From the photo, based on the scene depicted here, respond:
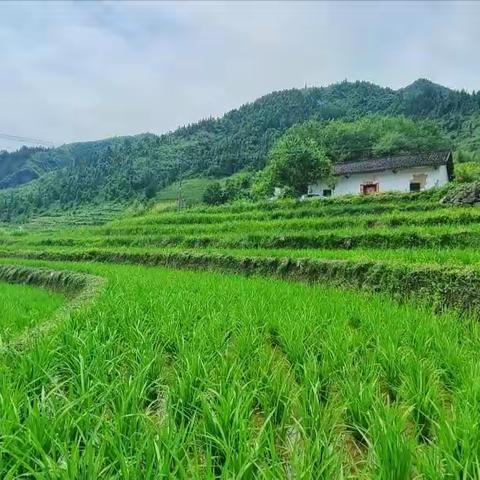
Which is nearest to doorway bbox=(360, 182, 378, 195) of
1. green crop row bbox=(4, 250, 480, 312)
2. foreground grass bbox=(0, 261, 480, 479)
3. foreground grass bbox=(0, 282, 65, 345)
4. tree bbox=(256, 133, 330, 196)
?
tree bbox=(256, 133, 330, 196)

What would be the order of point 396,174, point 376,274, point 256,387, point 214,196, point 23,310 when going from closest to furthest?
point 256,387
point 376,274
point 23,310
point 396,174
point 214,196

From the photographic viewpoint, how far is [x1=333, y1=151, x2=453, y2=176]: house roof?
3120cm

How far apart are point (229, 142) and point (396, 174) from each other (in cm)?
6103

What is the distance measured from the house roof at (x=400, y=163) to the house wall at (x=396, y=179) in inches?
16.2

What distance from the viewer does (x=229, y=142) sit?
3568 inches

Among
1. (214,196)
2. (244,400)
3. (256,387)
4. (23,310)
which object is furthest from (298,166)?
(244,400)

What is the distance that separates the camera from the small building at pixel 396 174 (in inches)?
1238

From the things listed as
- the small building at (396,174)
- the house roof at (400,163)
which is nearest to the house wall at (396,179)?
the small building at (396,174)

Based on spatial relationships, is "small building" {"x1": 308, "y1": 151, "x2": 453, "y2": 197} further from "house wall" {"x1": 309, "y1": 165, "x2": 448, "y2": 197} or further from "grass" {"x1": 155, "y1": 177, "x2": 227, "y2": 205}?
"grass" {"x1": 155, "y1": 177, "x2": 227, "y2": 205}

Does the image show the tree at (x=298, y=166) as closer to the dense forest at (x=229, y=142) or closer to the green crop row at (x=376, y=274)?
the green crop row at (x=376, y=274)

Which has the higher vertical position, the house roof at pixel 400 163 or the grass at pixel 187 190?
the house roof at pixel 400 163

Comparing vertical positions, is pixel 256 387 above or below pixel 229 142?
below

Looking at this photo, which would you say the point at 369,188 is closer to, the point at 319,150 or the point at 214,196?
the point at 319,150

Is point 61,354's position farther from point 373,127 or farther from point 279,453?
point 373,127
